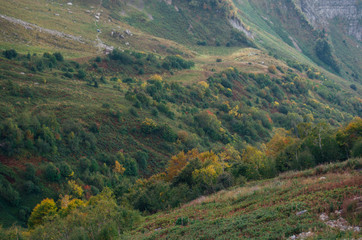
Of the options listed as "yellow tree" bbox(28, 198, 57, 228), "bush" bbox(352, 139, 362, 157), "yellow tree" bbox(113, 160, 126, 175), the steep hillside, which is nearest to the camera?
"bush" bbox(352, 139, 362, 157)

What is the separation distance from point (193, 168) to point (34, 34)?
3141 inches

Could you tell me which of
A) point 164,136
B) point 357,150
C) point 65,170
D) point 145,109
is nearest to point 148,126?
point 164,136

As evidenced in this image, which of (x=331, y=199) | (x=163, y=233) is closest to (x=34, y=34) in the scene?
(x=163, y=233)

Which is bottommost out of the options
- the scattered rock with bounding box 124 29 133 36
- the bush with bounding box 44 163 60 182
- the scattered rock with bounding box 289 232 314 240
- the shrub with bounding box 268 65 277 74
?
the bush with bounding box 44 163 60 182

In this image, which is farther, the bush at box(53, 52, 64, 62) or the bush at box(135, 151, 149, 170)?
the bush at box(53, 52, 64, 62)

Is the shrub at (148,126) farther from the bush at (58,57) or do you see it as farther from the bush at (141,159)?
the bush at (58,57)

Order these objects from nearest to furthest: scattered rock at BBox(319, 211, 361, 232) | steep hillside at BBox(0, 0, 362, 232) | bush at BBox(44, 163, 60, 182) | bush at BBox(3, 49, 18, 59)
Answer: scattered rock at BBox(319, 211, 361, 232), steep hillside at BBox(0, 0, 362, 232), bush at BBox(44, 163, 60, 182), bush at BBox(3, 49, 18, 59)

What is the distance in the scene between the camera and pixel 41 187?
142 feet

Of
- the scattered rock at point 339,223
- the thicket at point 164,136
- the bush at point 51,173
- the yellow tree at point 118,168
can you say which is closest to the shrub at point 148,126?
the thicket at point 164,136

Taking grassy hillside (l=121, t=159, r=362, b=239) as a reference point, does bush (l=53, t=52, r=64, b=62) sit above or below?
below

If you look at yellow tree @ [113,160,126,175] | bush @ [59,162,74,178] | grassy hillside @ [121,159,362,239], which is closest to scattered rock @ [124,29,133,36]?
yellow tree @ [113,160,126,175]

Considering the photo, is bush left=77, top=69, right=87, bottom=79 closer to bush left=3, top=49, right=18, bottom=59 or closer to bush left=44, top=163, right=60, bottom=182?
bush left=3, top=49, right=18, bottom=59

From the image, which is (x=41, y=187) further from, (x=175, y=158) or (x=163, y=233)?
(x=163, y=233)

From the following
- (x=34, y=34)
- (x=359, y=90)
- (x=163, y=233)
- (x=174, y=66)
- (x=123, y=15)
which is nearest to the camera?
(x=163, y=233)
